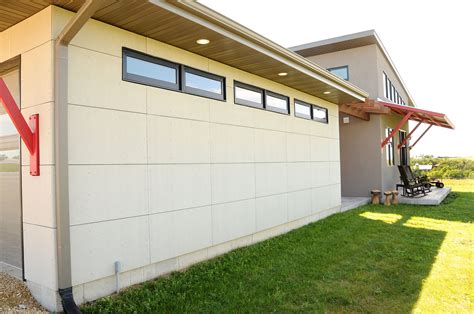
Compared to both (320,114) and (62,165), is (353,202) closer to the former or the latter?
(320,114)

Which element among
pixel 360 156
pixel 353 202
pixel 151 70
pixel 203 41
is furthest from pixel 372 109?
pixel 151 70

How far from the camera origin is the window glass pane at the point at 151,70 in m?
4.08

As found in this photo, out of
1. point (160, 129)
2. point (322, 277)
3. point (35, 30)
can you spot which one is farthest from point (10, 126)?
point (322, 277)

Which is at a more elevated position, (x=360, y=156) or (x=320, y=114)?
(x=320, y=114)

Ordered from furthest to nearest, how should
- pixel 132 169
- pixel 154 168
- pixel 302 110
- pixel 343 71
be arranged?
1. pixel 343 71
2. pixel 302 110
3. pixel 154 168
4. pixel 132 169

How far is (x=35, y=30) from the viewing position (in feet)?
11.4

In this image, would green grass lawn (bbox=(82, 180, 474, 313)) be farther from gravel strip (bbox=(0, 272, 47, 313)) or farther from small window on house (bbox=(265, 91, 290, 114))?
small window on house (bbox=(265, 91, 290, 114))

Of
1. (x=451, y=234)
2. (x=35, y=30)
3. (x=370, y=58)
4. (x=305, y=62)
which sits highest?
(x=370, y=58)

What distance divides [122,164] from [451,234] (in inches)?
259

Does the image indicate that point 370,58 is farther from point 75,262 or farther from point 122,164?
point 75,262

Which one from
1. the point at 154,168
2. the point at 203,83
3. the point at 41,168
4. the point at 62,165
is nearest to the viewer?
the point at 62,165

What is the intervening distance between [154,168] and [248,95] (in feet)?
8.49

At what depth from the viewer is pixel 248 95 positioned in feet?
20.1

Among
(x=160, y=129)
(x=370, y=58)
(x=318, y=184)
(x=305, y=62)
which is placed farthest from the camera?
(x=370, y=58)
